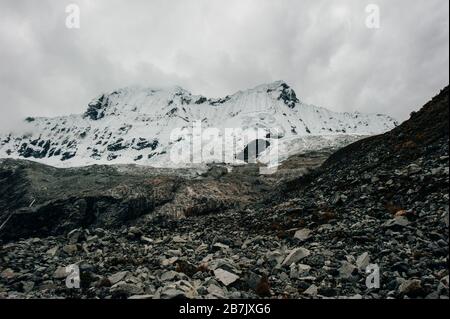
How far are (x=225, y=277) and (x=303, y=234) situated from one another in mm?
7616

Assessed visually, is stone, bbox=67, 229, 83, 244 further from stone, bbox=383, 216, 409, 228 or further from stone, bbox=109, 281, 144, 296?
stone, bbox=383, 216, 409, 228

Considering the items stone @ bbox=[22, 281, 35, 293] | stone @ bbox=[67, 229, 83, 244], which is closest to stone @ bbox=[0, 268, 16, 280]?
stone @ bbox=[22, 281, 35, 293]

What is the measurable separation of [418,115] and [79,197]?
62.1 metres

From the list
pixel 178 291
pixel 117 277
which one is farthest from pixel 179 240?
pixel 178 291

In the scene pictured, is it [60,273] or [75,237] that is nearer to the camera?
[60,273]

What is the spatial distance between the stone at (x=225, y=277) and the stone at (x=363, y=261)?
5313mm

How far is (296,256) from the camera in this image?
18.7m

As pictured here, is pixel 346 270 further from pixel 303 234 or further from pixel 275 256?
pixel 303 234

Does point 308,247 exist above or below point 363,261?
above

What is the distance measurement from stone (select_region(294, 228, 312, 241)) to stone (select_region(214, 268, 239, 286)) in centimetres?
672

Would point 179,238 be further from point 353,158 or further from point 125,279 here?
point 353,158

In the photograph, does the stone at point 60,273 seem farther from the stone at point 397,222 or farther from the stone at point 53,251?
the stone at point 397,222

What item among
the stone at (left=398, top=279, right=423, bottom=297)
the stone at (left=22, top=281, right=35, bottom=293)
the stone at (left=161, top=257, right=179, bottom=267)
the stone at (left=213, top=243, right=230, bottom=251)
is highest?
the stone at (left=213, top=243, right=230, bottom=251)

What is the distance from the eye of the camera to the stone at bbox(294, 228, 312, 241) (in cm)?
2254
